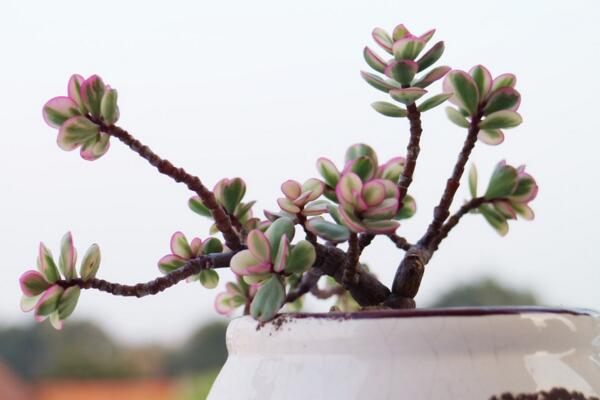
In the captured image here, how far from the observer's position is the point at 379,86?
1.27 ft

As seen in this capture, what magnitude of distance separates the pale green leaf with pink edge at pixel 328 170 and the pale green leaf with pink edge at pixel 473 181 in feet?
0.29

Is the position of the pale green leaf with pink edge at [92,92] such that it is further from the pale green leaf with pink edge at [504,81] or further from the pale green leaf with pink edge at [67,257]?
the pale green leaf with pink edge at [504,81]

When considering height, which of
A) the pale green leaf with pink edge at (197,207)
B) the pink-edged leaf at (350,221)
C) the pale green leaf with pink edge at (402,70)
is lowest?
the pale green leaf with pink edge at (197,207)

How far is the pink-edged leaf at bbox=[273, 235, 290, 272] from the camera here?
33cm

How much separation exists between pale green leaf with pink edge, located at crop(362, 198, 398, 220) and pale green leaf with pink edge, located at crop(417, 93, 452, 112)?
7cm

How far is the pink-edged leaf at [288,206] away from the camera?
37 cm

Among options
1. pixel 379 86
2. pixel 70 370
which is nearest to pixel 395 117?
pixel 379 86

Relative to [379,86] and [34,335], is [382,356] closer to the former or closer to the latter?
[379,86]

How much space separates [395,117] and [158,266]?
0.48ft

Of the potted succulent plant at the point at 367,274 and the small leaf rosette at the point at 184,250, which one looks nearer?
the potted succulent plant at the point at 367,274

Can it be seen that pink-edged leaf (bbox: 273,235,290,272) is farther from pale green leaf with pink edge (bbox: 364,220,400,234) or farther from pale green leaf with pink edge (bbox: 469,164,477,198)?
pale green leaf with pink edge (bbox: 469,164,477,198)

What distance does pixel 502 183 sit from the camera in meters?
0.42

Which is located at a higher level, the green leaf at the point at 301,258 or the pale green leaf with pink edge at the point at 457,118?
the pale green leaf with pink edge at the point at 457,118

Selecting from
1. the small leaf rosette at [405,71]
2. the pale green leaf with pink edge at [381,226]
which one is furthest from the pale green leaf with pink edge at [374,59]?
the pale green leaf with pink edge at [381,226]
